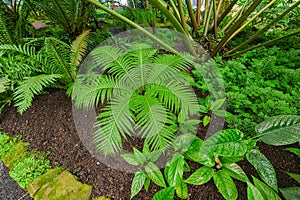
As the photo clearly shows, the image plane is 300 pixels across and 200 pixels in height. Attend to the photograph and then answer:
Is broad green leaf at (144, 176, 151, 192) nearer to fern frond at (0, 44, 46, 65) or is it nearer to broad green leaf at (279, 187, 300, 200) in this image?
broad green leaf at (279, 187, 300, 200)

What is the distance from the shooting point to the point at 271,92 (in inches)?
50.6

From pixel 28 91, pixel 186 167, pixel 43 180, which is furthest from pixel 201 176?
pixel 28 91

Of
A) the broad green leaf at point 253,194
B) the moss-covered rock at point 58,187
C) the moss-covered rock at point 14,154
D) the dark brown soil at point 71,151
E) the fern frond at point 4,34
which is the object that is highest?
the fern frond at point 4,34

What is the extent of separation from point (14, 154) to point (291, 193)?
5.89ft

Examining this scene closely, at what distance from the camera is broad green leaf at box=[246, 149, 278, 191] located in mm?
920

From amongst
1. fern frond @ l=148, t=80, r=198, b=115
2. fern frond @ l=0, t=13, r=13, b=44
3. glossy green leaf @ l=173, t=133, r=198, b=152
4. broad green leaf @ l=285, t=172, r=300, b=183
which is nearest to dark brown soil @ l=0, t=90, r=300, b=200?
broad green leaf @ l=285, t=172, r=300, b=183

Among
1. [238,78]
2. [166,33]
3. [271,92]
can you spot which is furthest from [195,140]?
[166,33]

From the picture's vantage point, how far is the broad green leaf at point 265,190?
0.88 metres

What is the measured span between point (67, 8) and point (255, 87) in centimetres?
194

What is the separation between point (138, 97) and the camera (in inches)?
48.7

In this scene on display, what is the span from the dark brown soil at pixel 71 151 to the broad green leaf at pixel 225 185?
64mm

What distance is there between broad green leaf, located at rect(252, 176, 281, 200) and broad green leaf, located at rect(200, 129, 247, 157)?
0.18 m

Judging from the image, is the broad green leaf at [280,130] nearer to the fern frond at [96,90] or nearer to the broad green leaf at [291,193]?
the broad green leaf at [291,193]

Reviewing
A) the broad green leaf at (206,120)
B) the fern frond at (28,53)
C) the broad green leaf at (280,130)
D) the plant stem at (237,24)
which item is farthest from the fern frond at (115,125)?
the plant stem at (237,24)
